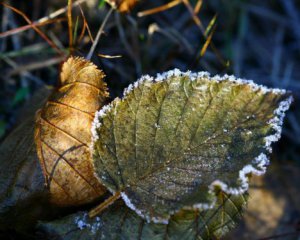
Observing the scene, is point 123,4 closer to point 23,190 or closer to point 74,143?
point 74,143

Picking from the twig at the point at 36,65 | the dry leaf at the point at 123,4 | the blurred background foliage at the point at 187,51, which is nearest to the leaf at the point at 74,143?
the blurred background foliage at the point at 187,51

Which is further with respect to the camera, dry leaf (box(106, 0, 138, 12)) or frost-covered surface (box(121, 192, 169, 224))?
dry leaf (box(106, 0, 138, 12))

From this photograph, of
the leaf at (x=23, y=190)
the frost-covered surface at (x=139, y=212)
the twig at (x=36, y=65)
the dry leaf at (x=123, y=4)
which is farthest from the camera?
the twig at (x=36, y=65)

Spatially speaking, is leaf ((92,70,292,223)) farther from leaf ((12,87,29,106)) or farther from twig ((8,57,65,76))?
twig ((8,57,65,76))

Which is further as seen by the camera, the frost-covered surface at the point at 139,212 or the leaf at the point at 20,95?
the leaf at the point at 20,95

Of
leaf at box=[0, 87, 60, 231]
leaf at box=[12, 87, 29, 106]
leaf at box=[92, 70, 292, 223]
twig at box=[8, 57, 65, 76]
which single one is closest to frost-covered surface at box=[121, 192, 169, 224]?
leaf at box=[92, 70, 292, 223]

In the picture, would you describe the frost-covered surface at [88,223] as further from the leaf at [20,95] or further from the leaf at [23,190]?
the leaf at [20,95]
